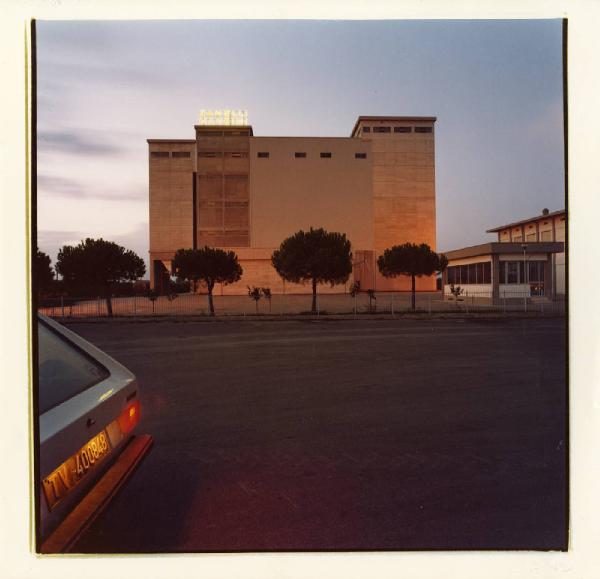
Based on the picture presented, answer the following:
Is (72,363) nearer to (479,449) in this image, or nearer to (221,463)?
(221,463)

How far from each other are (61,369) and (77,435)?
0.75 m

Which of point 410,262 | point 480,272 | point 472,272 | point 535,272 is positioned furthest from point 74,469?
point 472,272

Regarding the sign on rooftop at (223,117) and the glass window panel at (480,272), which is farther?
the sign on rooftop at (223,117)

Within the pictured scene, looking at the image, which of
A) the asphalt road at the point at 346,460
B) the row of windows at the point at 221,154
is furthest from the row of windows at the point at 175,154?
the asphalt road at the point at 346,460

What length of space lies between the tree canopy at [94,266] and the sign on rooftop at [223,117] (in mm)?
37683

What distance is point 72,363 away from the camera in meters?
2.82

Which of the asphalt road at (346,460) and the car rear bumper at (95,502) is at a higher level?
the car rear bumper at (95,502)

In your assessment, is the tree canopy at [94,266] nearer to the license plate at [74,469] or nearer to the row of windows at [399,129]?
the license plate at [74,469]

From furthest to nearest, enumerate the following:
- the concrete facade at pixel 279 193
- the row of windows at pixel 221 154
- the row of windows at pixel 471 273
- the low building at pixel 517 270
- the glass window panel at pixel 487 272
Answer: the row of windows at pixel 221 154, the concrete facade at pixel 279 193, the row of windows at pixel 471 273, the glass window panel at pixel 487 272, the low building at pixel 517 270

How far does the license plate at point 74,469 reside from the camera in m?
1.98

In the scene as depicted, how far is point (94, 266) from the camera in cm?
2138

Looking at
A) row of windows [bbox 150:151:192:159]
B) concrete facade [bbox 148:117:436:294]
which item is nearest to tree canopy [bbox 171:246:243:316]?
concrete facade [bbox 148:117:436:294]

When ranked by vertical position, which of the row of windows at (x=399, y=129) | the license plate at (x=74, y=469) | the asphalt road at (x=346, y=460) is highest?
the row of windows at (x=399, y=129)
